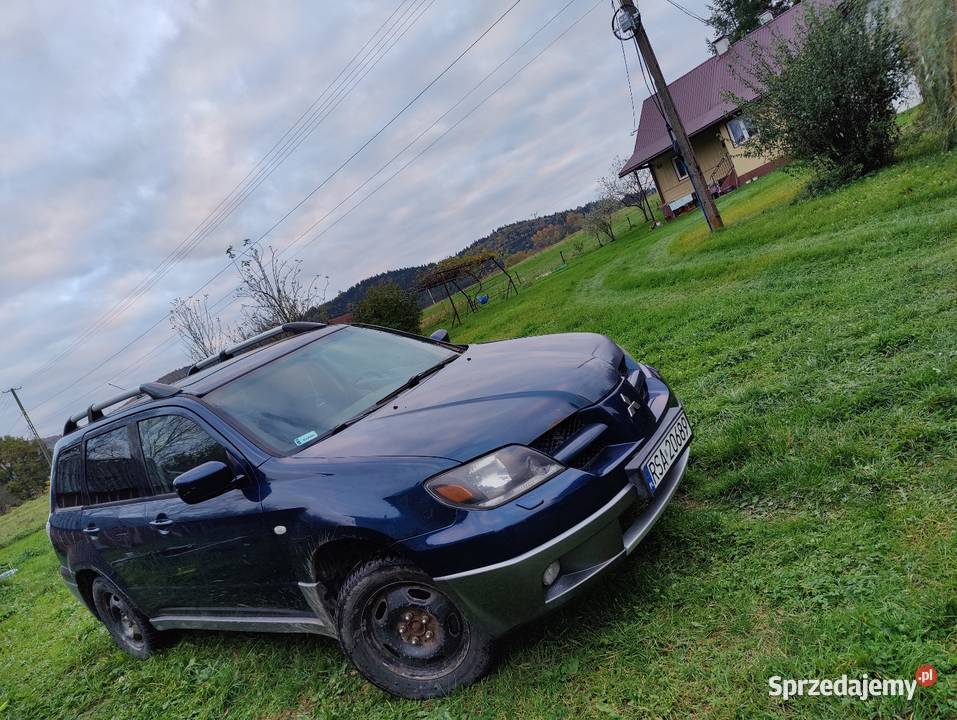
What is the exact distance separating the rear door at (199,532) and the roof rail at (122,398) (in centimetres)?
13

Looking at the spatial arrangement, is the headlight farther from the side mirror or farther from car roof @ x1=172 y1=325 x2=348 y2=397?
car roof @ x1=172 y1=325 x2=348 y2=397

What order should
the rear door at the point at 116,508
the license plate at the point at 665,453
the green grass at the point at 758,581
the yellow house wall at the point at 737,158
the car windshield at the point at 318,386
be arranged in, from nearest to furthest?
1. the green grass at the point at 758,581
2. the license plate at the point at 665,453
3. the car windshield at the point at 318,386
4. the rear door at the point at 116,508
5. the yellow house wall at the point at 737,158

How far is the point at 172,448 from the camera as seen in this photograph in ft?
11.4

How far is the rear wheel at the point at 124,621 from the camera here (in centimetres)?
420

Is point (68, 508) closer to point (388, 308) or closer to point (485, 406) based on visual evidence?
A: point (485, 406)

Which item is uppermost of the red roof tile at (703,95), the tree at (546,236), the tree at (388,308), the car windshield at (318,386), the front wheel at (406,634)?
the red roof tile at (703,95)

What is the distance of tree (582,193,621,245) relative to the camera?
117 ft

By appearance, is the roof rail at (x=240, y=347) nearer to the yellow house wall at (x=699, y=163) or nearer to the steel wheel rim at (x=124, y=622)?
the steel wheel rim at (x=124, y=622)

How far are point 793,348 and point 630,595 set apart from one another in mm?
3163

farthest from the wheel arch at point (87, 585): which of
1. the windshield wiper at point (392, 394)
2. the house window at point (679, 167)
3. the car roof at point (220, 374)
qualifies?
the house window at point (679, 167)

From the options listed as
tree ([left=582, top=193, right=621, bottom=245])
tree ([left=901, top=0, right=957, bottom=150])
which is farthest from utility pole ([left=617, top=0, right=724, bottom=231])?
tree ([left=582, top=193, right=621, bottom=245])

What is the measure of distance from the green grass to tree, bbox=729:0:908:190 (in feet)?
22.4

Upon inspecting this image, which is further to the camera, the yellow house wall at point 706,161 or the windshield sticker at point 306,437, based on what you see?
the yellow house wall at point 706,161

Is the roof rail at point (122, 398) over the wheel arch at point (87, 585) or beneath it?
over
